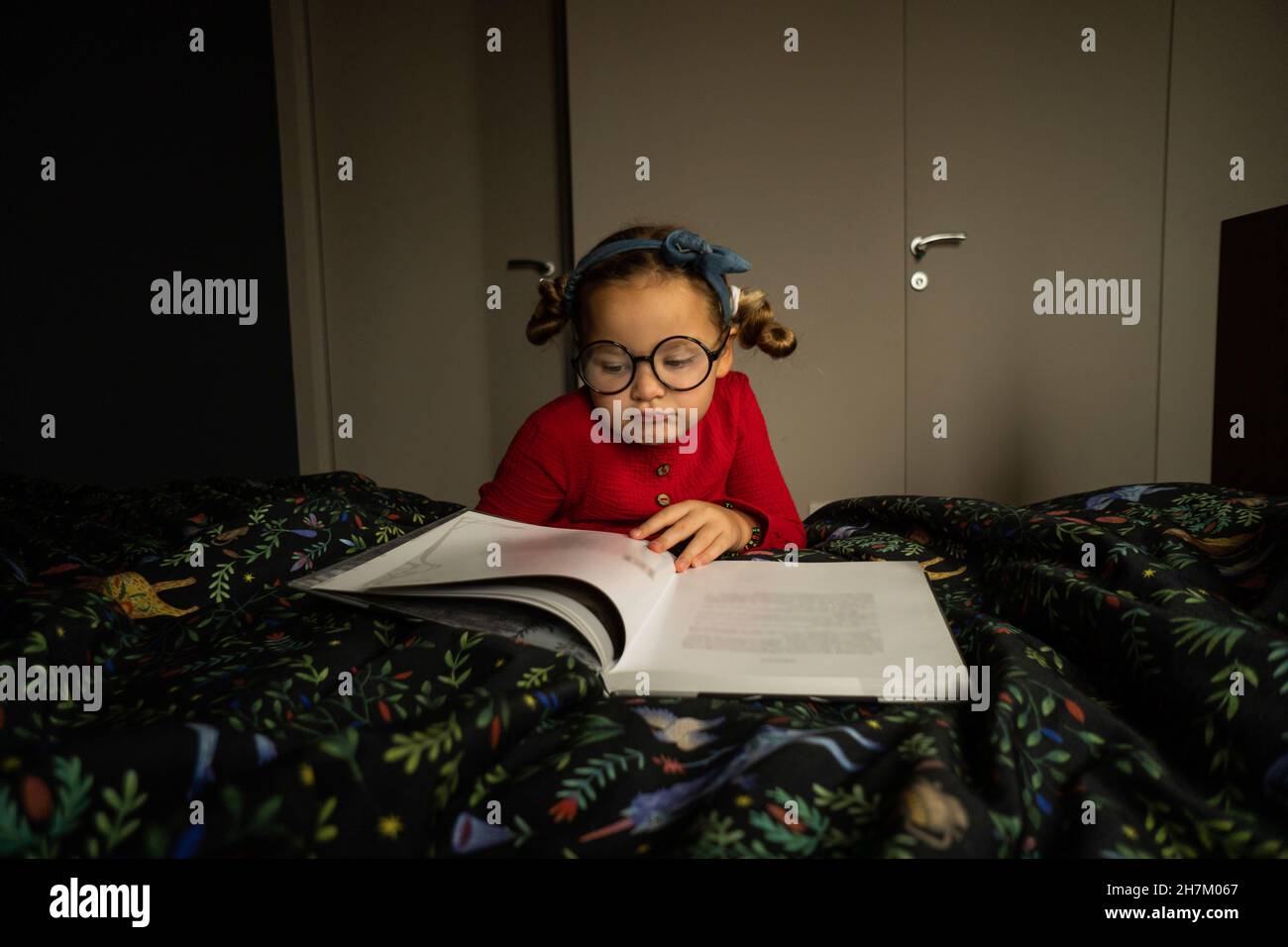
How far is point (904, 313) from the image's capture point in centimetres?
237

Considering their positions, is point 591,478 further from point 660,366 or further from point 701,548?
point 701,548

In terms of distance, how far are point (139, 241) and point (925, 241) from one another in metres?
2.24

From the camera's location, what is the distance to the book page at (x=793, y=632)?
20.7 inches

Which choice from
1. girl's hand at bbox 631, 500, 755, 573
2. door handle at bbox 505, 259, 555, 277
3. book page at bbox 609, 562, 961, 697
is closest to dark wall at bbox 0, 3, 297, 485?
door handle at bbox 505, 259, 555, 277

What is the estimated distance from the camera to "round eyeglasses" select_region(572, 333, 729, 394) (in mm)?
1030

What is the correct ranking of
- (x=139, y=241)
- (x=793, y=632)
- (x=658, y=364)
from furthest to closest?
(x=139, y=241) → (x=658, y=364) → (x=793, y=632)

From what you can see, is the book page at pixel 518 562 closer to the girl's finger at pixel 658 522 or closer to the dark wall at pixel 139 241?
the girl's finger at pixel 658 522

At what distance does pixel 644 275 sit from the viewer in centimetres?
110

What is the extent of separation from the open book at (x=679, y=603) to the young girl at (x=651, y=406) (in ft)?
0.76

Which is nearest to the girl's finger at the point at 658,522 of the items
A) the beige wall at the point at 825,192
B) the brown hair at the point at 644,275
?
the brown hair at the point at 644,275

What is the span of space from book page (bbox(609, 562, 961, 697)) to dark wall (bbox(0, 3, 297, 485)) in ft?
6.21

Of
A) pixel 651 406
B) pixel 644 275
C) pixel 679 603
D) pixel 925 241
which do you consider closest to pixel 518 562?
Answer: pixel 679 603

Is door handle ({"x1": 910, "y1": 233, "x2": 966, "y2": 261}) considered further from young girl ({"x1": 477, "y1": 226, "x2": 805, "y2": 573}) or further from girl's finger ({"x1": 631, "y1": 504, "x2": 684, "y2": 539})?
girl's finger ({"x1": 631, "y1": 504, "x2": 684, "y2": 539})
